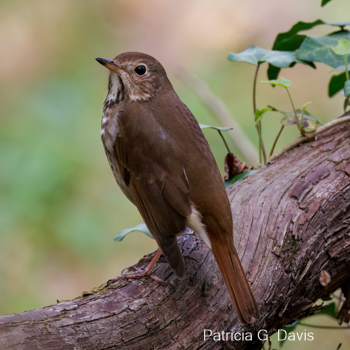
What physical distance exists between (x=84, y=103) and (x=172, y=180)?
3045mm

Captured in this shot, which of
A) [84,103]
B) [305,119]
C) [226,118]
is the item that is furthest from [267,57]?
[84,103]

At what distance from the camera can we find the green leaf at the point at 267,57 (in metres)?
3.10

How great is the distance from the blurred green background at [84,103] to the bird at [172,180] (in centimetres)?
208

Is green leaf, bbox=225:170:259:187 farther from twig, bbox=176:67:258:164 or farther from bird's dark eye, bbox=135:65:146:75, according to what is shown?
twig, bbox=176:67:258:164

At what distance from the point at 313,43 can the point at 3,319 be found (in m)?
2.30

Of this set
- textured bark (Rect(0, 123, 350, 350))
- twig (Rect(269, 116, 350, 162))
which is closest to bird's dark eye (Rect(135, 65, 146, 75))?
textured bark (Rect(0, 123, 350, 350))

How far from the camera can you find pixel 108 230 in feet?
14.8

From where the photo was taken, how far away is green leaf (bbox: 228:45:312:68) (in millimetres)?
3098

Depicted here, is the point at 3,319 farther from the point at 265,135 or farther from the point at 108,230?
the point at 265,135

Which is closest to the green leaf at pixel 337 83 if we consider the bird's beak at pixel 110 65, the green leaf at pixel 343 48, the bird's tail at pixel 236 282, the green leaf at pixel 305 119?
the green leaf at pixel 305 119

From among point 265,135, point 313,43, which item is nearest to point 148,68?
point 313,43

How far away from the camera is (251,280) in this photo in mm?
2254

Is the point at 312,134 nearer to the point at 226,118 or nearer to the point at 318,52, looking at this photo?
the point at 318,52

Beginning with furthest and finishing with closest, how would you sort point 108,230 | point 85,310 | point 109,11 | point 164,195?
point 109,11, point 108,230, point 164,195, point 85,310
